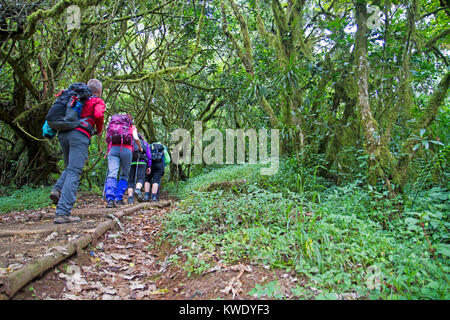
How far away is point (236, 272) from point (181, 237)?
4.53 ft

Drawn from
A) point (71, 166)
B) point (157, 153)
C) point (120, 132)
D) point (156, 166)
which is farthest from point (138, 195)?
point (71, 166)

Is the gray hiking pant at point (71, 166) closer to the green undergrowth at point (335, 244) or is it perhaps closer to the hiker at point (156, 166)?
the green undergrowth at point (335, 244)

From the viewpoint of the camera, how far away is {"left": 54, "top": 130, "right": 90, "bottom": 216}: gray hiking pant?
4.33m

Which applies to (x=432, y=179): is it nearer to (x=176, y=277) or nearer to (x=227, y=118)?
(x=176, y=277)

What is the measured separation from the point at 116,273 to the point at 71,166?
6.39 feet

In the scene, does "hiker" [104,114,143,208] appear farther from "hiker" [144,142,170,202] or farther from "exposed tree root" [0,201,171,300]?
"hiker" [144,142,170,202]

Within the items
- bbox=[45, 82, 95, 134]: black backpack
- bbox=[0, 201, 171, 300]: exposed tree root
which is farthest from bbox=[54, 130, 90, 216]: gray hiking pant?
bbox=[0, 201, 171, 300]: exposed tree root

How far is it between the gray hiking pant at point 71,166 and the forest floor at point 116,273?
0.38m

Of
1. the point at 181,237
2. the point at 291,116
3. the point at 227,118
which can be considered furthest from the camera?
the point at 227,118

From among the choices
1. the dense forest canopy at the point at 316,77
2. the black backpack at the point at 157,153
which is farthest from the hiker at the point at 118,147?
the dense forest canopy at the point at 316,77

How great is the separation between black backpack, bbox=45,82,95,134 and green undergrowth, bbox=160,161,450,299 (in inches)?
83.3

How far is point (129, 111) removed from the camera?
13742 mm

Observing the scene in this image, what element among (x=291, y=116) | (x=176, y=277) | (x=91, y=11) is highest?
(x=91, y=11)
